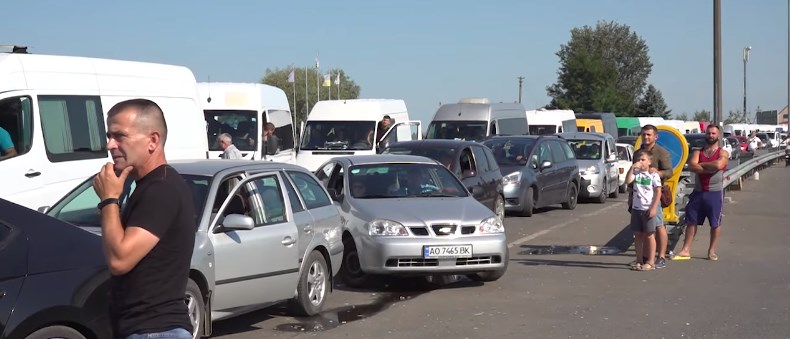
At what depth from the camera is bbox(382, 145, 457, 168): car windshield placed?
17234 mm

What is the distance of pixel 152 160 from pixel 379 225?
7.45 metres

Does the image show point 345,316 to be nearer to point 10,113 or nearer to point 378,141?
point 10,113

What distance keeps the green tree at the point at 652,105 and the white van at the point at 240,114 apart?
99.0 metres

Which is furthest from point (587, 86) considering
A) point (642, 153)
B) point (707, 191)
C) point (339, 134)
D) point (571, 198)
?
point (642, 153)

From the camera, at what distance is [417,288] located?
11.8m

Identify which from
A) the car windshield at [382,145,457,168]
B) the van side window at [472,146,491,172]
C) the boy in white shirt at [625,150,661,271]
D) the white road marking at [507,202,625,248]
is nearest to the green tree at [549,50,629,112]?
the white road marking at [507,202,625,248]

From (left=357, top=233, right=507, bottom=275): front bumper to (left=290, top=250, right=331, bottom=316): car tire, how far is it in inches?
53.1

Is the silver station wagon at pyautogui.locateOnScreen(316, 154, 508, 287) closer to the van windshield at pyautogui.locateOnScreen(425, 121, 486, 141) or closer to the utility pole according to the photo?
the utility pole

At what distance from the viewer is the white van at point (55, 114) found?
1170cm

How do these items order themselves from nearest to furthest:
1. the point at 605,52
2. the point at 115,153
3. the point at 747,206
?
the point at 115,153, the point at 747,206, the point at 605,52

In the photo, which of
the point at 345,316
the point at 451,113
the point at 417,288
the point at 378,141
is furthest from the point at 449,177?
the point at 451,113

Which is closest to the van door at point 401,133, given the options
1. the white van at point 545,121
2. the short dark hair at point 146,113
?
the white van at point 545,121

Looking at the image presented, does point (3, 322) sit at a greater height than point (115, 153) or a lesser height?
lesser

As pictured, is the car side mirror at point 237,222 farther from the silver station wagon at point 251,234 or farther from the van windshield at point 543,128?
the van windshield at point 543,128
